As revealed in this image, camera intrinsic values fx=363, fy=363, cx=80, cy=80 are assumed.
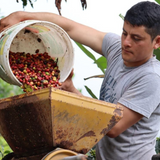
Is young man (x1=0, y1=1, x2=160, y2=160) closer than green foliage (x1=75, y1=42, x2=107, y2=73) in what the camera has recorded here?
Yes

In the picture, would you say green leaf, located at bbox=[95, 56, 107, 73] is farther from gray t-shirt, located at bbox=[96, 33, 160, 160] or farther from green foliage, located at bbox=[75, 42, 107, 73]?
gray t-shirt, located at bbox=[96, 33, 160, 160]

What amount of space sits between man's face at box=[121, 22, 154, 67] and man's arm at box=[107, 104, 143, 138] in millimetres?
304

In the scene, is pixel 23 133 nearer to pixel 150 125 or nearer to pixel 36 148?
pixel 36 148

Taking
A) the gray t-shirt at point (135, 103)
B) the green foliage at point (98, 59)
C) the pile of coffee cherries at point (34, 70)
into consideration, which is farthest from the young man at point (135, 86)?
the green foliage at point (98, 59)

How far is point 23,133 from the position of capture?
1678 millimetres

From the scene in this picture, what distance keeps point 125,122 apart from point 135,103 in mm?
116

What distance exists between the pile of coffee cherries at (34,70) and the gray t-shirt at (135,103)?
0.34m

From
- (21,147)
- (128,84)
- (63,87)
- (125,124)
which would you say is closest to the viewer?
(21,147)

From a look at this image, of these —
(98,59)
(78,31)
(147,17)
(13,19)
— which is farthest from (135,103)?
(98,59)

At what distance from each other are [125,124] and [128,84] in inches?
9.6

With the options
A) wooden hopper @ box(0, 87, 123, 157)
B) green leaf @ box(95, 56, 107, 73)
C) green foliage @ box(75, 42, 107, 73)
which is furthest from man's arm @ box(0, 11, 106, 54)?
wooden hopper @ box(0, 87, 123, 157)

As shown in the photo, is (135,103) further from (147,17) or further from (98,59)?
(98,59)

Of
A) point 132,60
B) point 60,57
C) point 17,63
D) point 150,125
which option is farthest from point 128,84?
point 17,63

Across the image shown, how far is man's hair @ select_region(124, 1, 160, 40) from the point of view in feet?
6.43
